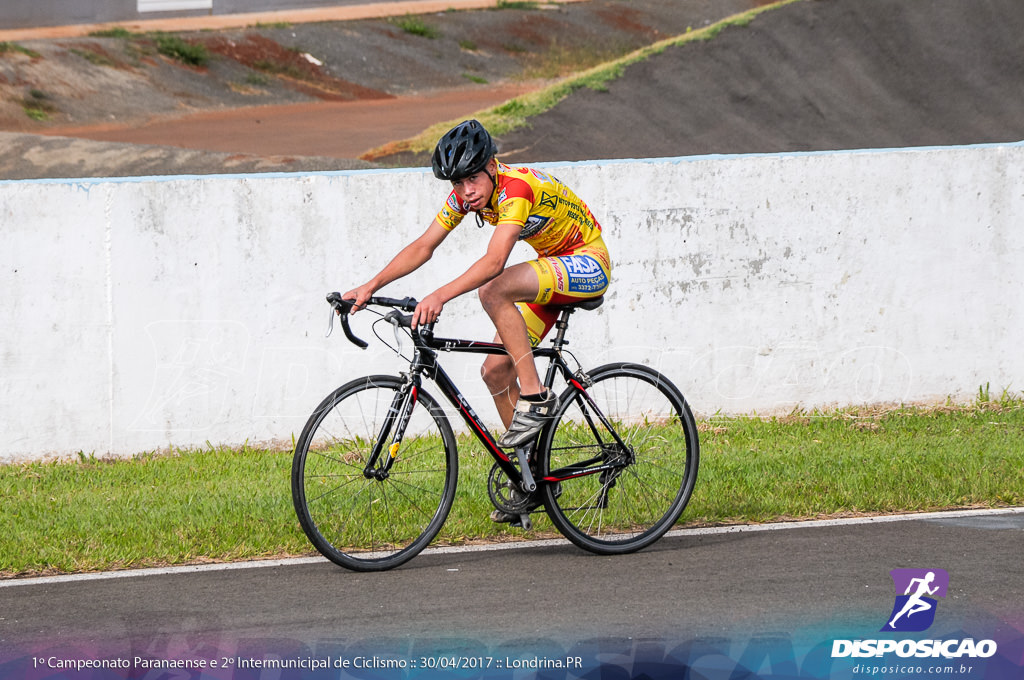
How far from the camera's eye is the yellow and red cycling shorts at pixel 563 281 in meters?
5.02

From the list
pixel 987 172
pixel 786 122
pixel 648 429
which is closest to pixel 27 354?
pixel 648 429

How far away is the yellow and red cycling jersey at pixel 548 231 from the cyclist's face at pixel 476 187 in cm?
5

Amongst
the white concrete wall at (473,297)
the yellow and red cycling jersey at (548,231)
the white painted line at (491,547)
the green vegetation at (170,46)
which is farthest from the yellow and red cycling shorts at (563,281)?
the green vegetation at (170,46)

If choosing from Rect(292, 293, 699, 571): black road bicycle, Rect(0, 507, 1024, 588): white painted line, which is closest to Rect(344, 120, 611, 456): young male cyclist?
Rect(292, 293, 699, 571): black road bicycle

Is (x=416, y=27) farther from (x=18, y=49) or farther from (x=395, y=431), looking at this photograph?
(x=395, y=431)

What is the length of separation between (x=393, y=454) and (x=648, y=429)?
1.23 metres

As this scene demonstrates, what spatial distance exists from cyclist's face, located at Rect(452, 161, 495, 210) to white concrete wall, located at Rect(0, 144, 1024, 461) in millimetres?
2814

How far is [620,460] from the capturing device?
5.45m

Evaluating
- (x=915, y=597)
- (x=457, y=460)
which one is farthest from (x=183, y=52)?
(x=915, y=597)

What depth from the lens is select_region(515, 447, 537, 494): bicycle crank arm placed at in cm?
509

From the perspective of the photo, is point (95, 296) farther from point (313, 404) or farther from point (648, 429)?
point (648, 429)

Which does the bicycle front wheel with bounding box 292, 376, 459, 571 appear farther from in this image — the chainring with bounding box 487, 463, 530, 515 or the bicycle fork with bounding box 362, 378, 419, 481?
the chainring with bounding box 487, 463, 530, 515

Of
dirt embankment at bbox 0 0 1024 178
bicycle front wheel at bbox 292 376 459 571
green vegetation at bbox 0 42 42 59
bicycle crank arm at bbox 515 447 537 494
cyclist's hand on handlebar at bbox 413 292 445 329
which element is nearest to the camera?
cyclist's hand on handlebar at bbox 413 292 445 329

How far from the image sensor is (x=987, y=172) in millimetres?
8203
